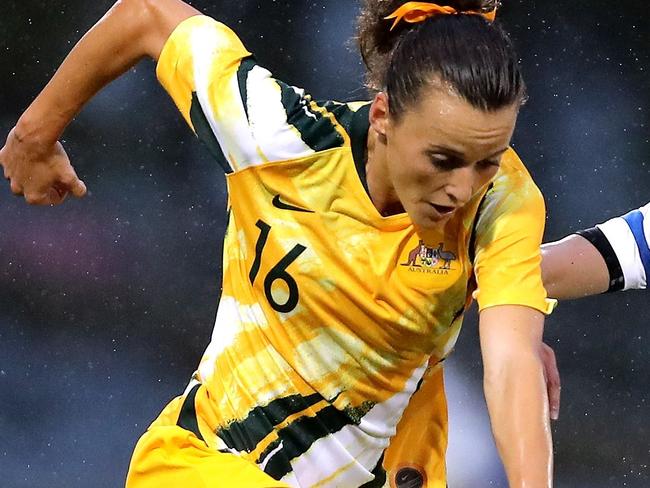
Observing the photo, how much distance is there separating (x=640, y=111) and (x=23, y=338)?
5.61 ft

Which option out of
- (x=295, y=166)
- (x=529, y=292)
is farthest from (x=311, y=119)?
(x=529, y=292)

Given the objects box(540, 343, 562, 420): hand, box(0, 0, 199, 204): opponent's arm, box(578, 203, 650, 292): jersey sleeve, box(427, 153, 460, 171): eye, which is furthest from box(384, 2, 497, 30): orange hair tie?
box(578, 203, 650, 292): jersey sleeve

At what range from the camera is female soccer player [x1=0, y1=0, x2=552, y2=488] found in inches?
67.7

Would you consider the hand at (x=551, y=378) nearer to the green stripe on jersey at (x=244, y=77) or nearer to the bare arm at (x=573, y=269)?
the bare arm at (x=573, y=269)

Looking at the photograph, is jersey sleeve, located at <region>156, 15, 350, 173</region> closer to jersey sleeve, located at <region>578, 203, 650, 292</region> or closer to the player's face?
the player's face

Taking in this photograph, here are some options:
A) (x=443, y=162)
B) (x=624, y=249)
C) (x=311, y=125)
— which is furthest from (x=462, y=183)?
(x=624, y=249)

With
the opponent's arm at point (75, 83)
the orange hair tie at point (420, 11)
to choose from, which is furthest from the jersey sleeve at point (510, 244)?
the opponent's arm at point (75, 83)

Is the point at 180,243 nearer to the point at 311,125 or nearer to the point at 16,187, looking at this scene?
the point at 16,187

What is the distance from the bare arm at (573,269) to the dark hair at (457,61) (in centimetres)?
66

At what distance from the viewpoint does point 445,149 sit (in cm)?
170

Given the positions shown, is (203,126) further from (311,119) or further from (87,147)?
Answer: (87,147)

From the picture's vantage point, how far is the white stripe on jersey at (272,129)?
186 cm

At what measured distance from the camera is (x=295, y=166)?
1868 mm

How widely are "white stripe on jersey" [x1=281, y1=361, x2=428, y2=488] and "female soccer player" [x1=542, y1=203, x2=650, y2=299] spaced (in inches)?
19.2
